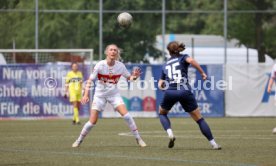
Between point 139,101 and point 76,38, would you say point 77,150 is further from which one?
point 76,38

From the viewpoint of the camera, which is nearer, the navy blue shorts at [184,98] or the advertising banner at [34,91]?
the navy blue shorts at [184,98]

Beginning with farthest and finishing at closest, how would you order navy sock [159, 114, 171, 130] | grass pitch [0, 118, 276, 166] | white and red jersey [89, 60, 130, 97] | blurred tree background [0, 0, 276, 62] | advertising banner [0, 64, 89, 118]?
1. blurred tree background [0, 0, 276, 62]
2. advertising banner [0, 64, 89, 118]
3. white and red jersey [89, 60, 130, 97]
4. navy sock [159, 114, 171, 130]
5. grass pitch [0, 118, 276, 166]

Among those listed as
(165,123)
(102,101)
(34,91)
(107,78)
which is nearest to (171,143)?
(165,123)

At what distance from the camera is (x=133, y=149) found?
16.6 meters

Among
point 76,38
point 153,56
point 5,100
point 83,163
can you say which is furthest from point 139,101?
point 76,38

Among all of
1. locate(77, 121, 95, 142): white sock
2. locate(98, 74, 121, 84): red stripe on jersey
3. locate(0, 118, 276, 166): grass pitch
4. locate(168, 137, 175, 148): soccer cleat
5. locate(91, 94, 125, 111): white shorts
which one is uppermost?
locate(98, 74, 121, 84): red stripe on jersey

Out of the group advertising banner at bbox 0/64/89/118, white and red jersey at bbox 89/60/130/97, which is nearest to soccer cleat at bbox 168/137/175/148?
white and red jersey at bbox 89/60/130/97

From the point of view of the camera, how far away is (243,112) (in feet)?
112

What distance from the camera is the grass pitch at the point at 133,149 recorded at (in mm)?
13785

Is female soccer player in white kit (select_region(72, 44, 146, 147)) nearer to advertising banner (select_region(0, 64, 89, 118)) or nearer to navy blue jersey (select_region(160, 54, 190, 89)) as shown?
navy blue jersey (select_region(160, 54, 190, 89))

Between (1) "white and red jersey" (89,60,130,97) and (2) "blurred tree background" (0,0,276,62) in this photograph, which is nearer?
(1) "white and red jersey" (89,60,130,97)

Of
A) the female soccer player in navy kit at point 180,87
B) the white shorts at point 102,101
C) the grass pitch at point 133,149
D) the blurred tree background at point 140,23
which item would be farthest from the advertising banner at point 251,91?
the female soccer player in navy kit at point 180,87

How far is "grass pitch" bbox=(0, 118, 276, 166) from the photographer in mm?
13785

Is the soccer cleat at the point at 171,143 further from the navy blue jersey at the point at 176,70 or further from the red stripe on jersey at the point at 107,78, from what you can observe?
the red stripe on jersey at the point at 107,78
